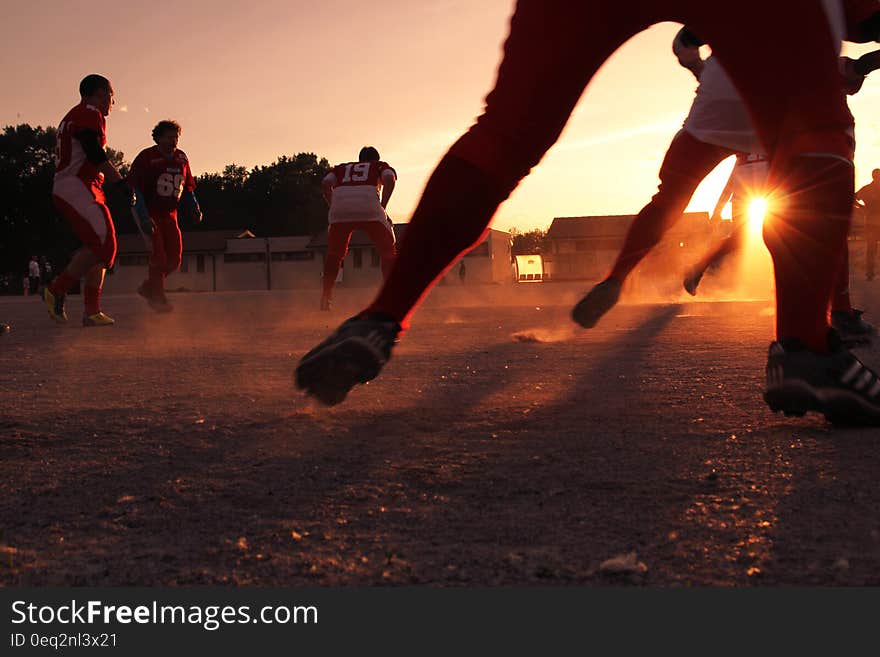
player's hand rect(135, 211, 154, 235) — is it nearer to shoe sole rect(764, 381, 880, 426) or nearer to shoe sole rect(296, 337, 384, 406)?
shoe sole rect(296, 337, 384, 406)

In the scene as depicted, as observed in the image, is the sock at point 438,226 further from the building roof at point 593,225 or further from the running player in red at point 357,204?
the building roof at point 593,225

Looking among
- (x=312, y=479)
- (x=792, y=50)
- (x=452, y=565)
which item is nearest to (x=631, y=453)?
(x=312, y=479)

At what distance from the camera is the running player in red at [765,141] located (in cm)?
205

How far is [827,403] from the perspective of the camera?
214cm

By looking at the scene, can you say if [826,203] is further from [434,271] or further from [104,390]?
[104,390]

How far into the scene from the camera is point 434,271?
2.17m

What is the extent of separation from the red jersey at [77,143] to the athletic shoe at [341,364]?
20.8ft

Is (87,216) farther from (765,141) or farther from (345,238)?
(765,141)

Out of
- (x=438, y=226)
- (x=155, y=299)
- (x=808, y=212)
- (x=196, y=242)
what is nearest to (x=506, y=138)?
(x=438, y=226)

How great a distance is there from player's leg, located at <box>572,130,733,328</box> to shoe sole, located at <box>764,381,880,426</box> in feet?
5.24

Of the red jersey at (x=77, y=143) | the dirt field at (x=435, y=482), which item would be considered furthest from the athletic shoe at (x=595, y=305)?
the red jersey at (x=77, y=143)

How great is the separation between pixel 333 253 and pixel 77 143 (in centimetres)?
337

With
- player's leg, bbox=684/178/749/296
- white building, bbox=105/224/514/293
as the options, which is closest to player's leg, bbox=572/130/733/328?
player's leg, bbox=684/178/749/296

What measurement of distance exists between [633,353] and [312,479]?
2.80m
